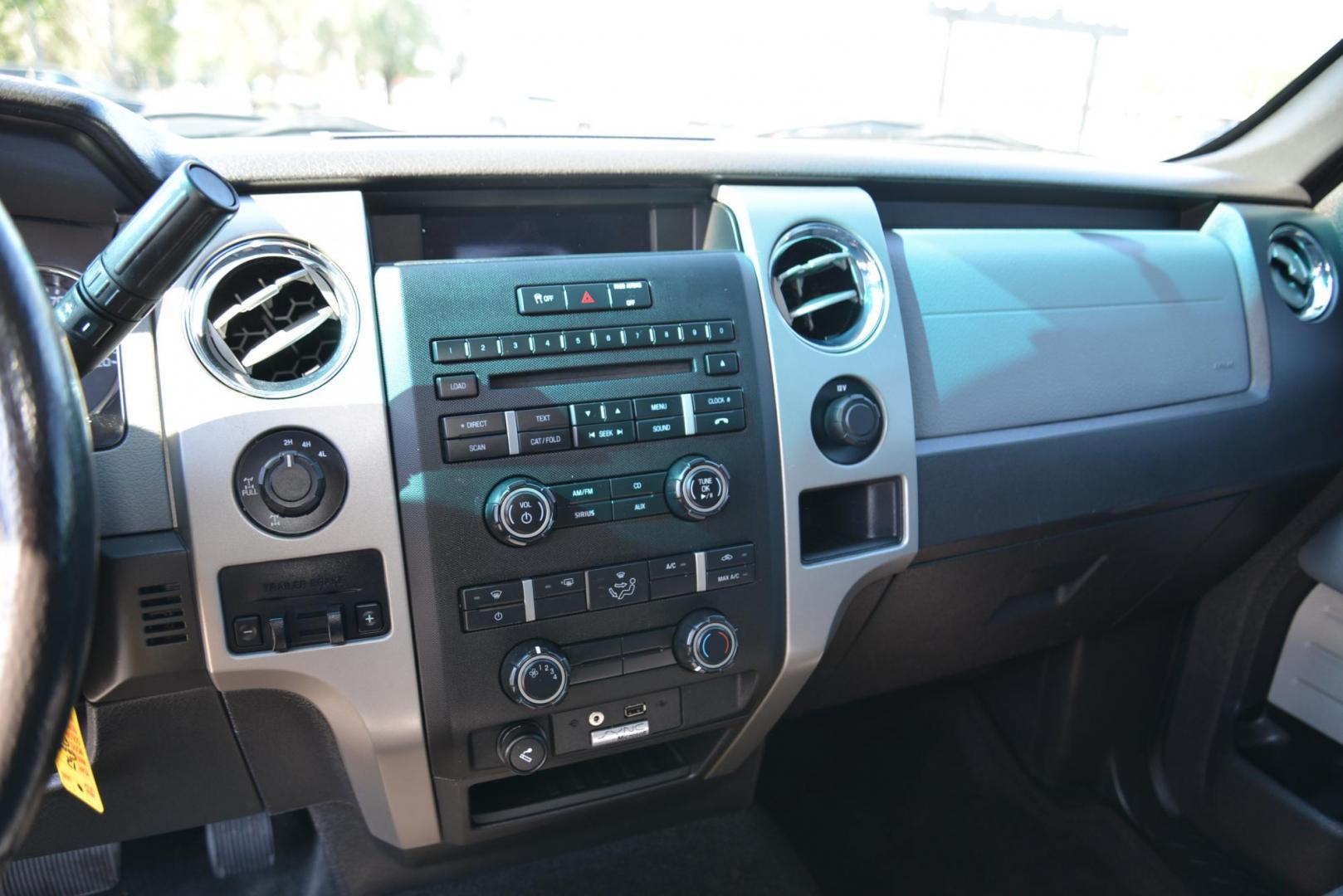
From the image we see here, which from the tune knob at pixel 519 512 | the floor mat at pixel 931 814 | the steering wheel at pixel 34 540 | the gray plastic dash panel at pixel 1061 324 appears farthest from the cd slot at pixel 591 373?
the floor mat at pixel 931 814

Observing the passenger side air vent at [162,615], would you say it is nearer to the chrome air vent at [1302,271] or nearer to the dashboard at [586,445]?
the dashboard at [586,445]

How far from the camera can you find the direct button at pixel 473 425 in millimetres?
1008

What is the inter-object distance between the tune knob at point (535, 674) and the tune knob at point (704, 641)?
0.15 meters

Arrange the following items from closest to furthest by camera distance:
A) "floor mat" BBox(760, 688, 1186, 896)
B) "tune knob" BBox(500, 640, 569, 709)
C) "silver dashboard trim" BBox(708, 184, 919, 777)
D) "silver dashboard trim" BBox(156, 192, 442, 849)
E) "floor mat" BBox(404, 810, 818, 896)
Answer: "silver dashboard trim" BBox(156, 192, 442, 849), "tune knob" BBox(500, 640, 569, 709), "silver dashboard trim" BBox(708, 184, 919, 777), "floor mat" BBox(404, 810, 818, 896), "floor mat" BBox(760, 688, 1186, 896)

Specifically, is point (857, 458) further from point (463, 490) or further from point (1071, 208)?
point (1071, 208)

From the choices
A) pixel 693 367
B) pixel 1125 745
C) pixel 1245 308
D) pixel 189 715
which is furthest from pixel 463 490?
pixel 1125 745

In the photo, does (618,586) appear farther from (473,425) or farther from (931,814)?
(931,814)

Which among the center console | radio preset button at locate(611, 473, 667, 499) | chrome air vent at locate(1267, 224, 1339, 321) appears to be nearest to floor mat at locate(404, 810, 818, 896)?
the center console

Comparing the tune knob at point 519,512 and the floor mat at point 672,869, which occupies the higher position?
the tune knob at point 519,512

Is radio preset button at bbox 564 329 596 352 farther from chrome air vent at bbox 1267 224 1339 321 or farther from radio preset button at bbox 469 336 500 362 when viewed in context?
chrome air vent at bbox 1267 224 1339 321

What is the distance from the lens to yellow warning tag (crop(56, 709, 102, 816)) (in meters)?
1.00

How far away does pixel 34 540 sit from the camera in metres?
0.52

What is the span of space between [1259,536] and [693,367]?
1.21 m

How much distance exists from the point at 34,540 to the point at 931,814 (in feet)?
5.54
